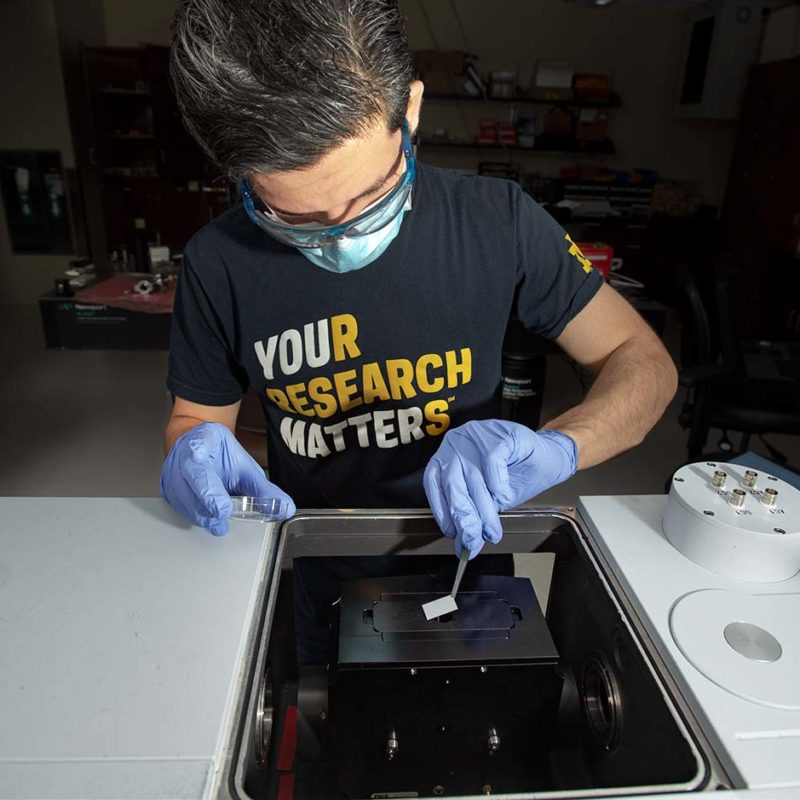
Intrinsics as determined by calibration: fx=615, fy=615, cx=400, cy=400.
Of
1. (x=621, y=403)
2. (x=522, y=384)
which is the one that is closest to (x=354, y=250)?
(x=621, y=403)

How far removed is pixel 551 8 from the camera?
453 centimetres

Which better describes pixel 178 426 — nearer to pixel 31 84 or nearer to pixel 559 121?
pixel 31 84

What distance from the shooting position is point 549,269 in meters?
0.84

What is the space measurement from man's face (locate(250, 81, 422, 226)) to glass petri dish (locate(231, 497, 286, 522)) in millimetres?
306

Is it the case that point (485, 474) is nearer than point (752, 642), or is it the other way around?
point (752, 642)

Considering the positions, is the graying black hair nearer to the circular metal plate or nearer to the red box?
the circular metal plate

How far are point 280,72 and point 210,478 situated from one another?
38cm

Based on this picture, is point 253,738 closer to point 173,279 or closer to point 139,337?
point 139,337

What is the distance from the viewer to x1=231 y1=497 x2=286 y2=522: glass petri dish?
64cm

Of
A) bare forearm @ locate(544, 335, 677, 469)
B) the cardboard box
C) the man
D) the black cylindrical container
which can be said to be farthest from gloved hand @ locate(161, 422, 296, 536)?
the cardboard box

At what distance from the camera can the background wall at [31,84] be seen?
398 centimetres

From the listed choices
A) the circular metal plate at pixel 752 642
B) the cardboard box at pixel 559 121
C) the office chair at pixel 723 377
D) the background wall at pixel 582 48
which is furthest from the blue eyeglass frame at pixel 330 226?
the cardboard box at pixel 559 121

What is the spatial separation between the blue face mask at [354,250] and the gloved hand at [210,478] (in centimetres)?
24

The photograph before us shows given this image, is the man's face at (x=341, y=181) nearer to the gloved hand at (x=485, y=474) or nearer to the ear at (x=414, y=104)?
the ear at (x=414, y=104)
